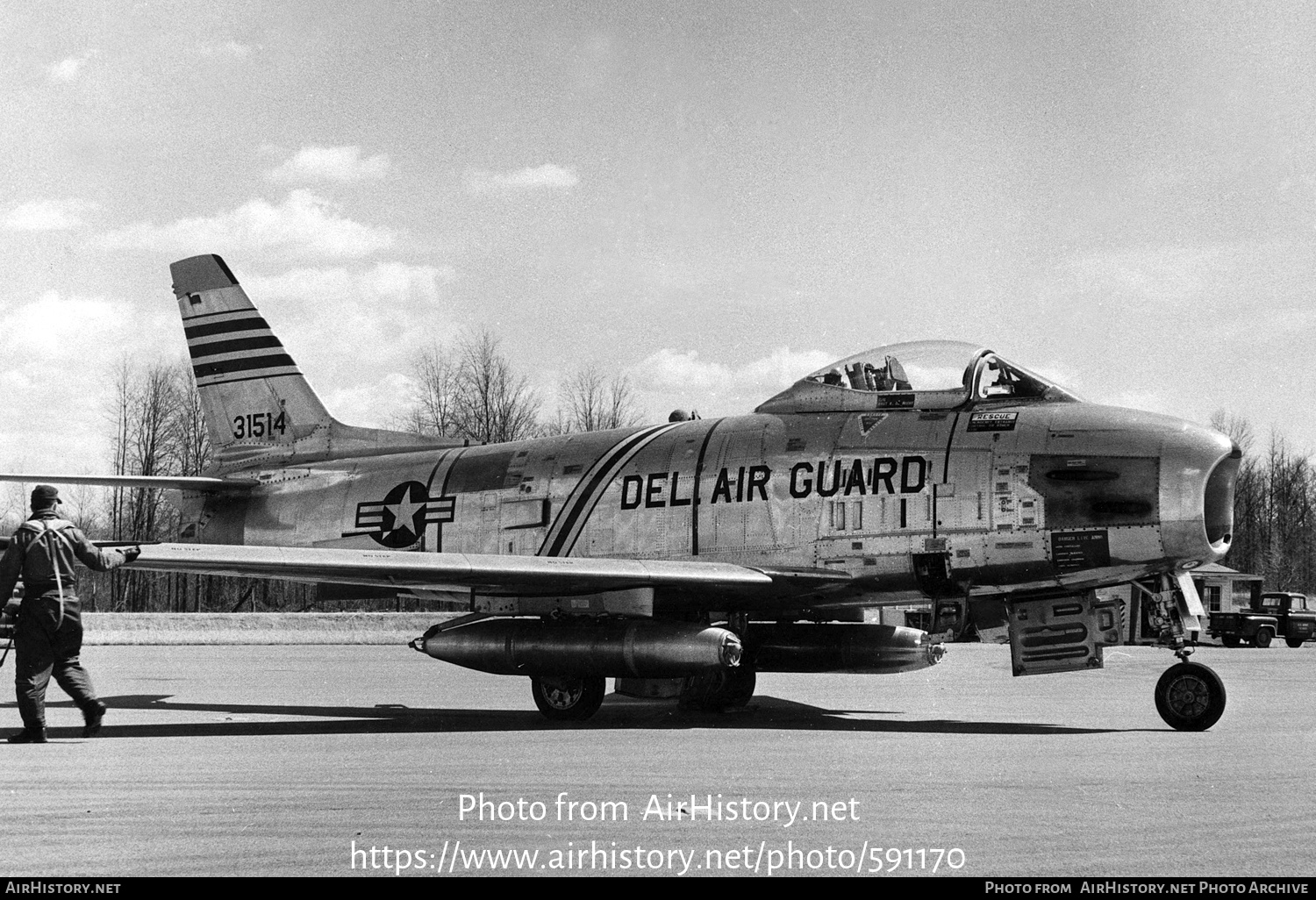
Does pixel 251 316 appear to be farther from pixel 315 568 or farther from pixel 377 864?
pixel 377 864

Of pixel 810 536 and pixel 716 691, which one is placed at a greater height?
pixel 810 536

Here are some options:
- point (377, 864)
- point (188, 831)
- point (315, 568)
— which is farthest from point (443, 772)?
point (315, 568)

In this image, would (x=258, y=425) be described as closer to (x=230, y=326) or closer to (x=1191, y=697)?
(x=230, y=326)

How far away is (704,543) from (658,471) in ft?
3.49

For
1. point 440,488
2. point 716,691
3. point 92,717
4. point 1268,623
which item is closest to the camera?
point 92,717

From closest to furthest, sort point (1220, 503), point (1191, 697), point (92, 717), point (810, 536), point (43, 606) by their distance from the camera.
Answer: point (43, 606)
point (92, 717)
point (1191, 697)
point (1220, 503)
point (810, 536)

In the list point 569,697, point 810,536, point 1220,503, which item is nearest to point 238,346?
point 569,697

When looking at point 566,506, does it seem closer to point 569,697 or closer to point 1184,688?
point 569,697

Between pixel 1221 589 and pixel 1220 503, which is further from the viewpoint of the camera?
pixel 1221 589

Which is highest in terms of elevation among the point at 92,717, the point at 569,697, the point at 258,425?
the point at 258,425

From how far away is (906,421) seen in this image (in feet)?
45.6

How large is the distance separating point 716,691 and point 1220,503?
18.8 feet

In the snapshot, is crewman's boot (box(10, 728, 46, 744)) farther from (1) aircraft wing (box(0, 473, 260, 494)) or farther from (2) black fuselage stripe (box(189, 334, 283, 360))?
(2) black fuselage stripe (box(189, 334, 283, 360))

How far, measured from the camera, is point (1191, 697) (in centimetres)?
1209
